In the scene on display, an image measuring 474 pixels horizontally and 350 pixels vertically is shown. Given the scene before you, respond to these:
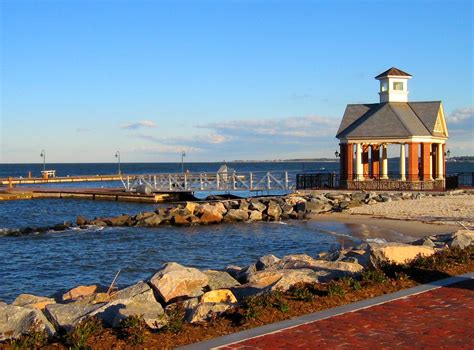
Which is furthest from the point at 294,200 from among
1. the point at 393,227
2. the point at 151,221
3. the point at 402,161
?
the point at 393,227

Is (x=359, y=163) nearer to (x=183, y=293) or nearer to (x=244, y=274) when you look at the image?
(x=244, y=274)

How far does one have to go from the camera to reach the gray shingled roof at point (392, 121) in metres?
35.4

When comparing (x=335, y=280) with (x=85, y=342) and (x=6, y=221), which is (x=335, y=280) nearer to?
(x=85, y=342)

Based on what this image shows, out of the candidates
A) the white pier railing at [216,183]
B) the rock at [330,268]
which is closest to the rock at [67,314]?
the rock at [330,268]

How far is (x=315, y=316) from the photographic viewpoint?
7746 millimetres

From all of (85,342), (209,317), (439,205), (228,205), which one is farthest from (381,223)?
(85,342)

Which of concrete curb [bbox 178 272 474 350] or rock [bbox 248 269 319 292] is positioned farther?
rock [bbox 248 269 319 292]

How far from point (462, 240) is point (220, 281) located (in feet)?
19.5

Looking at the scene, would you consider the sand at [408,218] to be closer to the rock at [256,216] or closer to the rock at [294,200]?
the rock at [294,200]

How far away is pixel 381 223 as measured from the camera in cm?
2456

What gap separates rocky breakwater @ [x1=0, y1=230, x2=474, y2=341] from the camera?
8117 mm

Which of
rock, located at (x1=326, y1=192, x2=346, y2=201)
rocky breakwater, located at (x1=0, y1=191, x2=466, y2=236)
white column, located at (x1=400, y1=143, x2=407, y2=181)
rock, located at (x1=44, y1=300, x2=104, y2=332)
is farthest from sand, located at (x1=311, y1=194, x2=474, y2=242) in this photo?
rock, located at (x1=44, y1=300, x2=104, y2=332)

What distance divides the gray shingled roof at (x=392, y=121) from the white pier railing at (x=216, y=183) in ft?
18.2

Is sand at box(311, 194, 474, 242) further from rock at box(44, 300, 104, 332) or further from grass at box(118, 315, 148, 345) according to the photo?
grass at box(118, 315, 148, 345)
